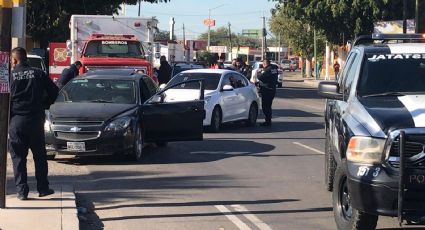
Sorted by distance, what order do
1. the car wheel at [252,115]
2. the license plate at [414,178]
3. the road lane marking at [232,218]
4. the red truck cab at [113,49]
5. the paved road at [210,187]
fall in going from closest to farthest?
the license plate at [414,178] < the road lane marking at [232,218] < the paved road at [210,187] < the car wheel at [252,115] < the red truck cab at [113,49]

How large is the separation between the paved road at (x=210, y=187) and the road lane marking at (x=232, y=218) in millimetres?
11

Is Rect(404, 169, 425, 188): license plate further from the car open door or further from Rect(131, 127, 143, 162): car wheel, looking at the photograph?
the car open door

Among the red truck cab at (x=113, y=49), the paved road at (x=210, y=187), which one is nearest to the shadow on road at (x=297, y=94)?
the red truck cab at (x=113, y=49)

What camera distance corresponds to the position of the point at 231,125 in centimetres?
1994

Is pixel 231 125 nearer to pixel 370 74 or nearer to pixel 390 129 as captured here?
pixel 370 74

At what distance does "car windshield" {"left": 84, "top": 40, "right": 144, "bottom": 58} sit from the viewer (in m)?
21.6

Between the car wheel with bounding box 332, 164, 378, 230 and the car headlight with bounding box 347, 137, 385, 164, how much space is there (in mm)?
401

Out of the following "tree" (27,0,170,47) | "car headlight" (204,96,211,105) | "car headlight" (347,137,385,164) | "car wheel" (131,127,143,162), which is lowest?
"car wheel" (131,127,143,162)

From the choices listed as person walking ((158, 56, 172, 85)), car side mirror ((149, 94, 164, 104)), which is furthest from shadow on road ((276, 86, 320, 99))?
car side mirror ((149, 94, 164, 104))

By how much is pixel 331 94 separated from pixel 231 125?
39.0 feet

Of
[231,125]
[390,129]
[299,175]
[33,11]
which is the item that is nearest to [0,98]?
[390,129]

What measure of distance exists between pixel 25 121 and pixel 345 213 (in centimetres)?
415

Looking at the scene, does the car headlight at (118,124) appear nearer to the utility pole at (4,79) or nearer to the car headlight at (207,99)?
the utility pole at (4,79)

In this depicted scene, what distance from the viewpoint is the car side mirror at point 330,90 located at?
26.5 ft
